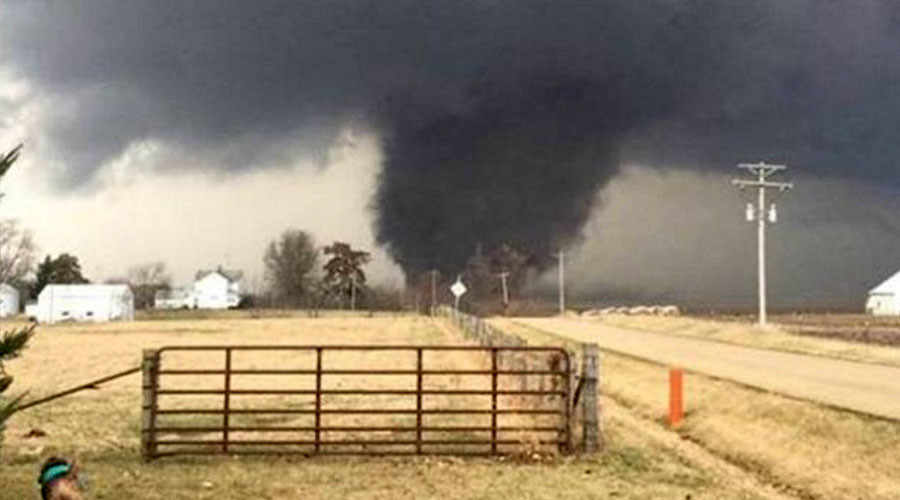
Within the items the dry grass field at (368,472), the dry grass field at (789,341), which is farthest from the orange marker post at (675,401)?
the dry grass field at (789,341)

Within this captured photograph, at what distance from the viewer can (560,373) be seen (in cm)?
2041

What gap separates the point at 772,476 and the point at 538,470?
4074mm

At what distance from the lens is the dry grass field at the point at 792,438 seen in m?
18.6

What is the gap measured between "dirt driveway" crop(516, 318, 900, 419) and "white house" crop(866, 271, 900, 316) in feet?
340

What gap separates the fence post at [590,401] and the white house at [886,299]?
140m

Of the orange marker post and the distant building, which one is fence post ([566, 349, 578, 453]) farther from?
the distant building

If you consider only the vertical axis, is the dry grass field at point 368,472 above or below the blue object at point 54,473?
below

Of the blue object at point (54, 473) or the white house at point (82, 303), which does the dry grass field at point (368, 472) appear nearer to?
the blue object at point (54, 473)

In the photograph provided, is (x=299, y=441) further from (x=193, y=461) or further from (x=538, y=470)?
(x=538, y=470)

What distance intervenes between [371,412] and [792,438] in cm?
795

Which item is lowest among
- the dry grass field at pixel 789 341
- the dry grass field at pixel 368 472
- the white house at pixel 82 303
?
the dry grass field at pixel 368 472

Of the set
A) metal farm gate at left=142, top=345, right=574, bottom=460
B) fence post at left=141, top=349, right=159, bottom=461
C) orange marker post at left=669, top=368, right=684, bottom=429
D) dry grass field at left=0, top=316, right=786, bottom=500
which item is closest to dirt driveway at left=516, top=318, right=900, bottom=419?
orange marker post at left=669, top=368, right=684, bottom=429

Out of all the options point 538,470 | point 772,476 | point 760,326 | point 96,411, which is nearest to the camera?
point 538,470

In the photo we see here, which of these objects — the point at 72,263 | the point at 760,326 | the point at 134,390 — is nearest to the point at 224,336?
the point at 760,326
